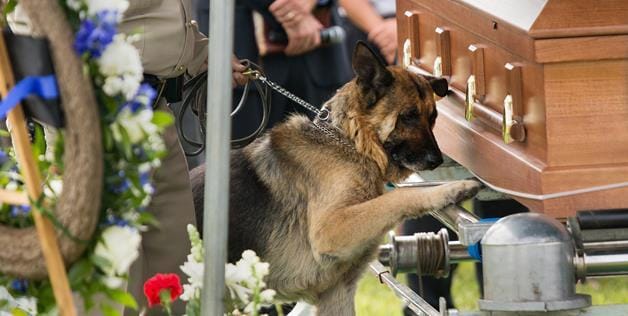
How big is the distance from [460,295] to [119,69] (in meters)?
5.87

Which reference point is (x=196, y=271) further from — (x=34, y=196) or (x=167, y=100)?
(x=167, y=100)

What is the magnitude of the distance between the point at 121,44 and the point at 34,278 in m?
0.46

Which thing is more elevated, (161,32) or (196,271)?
(161,32)

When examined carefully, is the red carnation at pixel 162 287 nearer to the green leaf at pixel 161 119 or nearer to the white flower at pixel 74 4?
the green leaf at pixel 161 119

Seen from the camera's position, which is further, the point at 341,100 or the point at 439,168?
the point at 439,168

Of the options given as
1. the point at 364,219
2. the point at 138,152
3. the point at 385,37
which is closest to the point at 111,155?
the point at 138,152

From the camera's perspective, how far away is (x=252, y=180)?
4.71 meters

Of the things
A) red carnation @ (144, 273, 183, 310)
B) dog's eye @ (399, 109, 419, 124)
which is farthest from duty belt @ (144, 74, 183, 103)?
red carnation @ (144, 273, 183, 310)

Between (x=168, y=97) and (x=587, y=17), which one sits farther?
(x=168, y=97)

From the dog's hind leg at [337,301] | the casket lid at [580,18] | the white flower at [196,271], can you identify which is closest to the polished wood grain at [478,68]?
the casket lid at [580,18]

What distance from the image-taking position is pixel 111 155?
91.1 inches

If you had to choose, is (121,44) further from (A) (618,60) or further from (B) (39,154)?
(A) (618,60)

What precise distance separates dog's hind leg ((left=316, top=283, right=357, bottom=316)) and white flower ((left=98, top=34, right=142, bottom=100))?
246 centimetres

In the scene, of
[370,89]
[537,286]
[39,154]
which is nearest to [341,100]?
[370,89]
